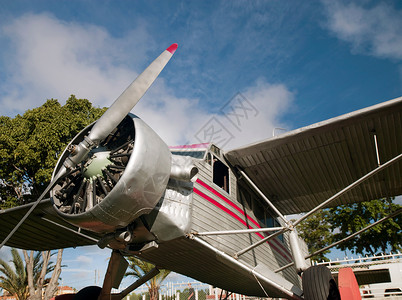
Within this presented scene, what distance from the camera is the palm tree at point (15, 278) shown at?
22391 mm

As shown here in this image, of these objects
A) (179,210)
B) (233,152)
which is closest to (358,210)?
(233,152)

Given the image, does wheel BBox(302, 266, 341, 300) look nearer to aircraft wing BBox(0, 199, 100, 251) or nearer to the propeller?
the propeller

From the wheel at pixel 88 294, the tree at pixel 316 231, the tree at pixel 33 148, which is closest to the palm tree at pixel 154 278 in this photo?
the tree at pixel 33 148

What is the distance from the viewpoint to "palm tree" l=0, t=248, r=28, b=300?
22391mm

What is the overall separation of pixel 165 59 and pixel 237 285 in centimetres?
627

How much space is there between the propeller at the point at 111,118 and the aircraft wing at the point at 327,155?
295 cm

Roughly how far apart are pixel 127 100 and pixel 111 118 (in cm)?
38

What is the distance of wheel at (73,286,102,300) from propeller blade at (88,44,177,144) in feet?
13.5

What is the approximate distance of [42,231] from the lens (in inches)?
349

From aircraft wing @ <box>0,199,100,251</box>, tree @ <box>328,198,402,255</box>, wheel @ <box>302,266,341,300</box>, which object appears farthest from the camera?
tree @ <box>328,198,402,255</box>

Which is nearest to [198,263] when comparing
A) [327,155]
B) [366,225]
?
[327,155]

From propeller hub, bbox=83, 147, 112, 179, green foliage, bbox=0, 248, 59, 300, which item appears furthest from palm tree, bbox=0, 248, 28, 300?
propeller hub, bbox=83, 147, 112, 179

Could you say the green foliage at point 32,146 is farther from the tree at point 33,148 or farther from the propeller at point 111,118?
the propeller at point 111,118

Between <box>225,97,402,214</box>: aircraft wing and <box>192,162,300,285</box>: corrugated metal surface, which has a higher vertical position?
<box>225,97,402,214</box>: aircraft wing
